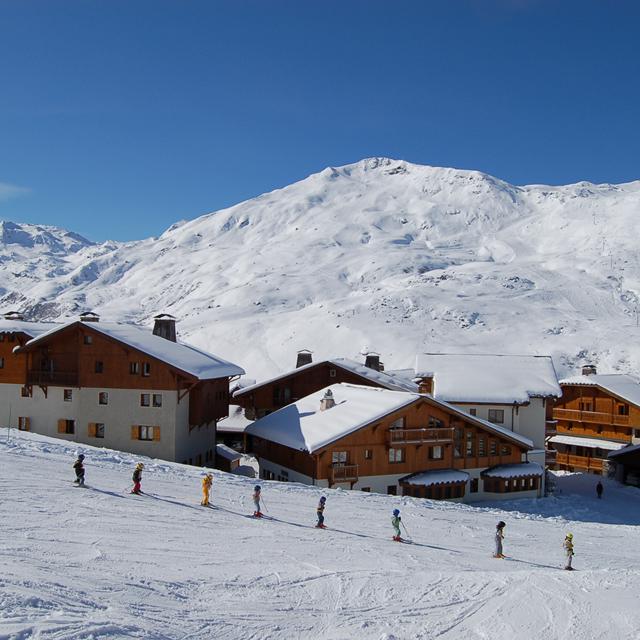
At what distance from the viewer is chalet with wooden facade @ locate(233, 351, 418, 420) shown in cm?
4866

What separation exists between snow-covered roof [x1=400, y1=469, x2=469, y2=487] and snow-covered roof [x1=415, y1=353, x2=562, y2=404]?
6.88 meters

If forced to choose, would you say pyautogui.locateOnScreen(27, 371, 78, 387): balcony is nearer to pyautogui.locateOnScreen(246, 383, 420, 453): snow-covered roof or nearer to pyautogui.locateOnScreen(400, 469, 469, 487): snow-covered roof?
pyautogui.locateOnScreen(246, 383, 420, 453): snow-covered roof

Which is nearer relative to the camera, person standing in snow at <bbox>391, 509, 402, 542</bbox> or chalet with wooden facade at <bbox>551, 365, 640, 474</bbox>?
person standing in snow at <bbox>391, 509, 402, 542</bbox>

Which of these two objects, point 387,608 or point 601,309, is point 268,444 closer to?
point 387,608

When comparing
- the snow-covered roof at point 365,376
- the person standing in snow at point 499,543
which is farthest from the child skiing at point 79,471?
the snow-covered roof at point 365,376

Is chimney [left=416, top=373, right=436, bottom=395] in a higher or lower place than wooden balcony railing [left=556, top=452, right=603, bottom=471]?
higher

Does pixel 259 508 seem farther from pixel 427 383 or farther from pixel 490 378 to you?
pixel 427 383

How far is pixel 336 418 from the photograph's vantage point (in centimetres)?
3609

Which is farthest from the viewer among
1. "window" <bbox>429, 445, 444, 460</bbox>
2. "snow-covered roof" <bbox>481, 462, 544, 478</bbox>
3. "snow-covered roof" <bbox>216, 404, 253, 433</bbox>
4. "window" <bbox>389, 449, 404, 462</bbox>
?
"snow-covered roof" <bbox>216, 404, 253, 433</bbox>

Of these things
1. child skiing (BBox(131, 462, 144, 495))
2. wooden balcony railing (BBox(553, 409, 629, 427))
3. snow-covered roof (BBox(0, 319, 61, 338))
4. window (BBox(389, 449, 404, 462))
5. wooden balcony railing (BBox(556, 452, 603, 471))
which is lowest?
wooden balcony railing (BBox(556, 452, 603, 471))

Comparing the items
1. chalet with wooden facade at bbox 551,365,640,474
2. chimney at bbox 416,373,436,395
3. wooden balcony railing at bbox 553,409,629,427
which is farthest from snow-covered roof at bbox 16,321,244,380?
wooden balcony railing at bbox 553,409,629,427

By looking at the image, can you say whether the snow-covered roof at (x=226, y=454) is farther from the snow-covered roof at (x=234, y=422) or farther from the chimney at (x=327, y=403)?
the chimney at (x=327, y=403)

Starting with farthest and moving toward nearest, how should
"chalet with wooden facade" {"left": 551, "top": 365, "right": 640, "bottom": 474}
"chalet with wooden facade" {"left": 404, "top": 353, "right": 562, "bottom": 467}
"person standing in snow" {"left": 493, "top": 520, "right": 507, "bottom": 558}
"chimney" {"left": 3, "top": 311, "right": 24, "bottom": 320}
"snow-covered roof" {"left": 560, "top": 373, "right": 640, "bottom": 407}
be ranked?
"snow-covered roof" {"left": 560, "top": 373, "right": 640, "bottom": 407} → "chalet with wooden facade" {"left": 551, "top": 365, "right": 640, "bottom": 474} → "chimney" {"left": 3, "top": 311, "right": 24, "bottom": 320} → "chalet with wooden facade" {"left": 404, "top": 353, "right": 562, "bottom": 467} → "person standing in snow" {"left": 493, "top": 520, "right": 507, "bottom": 558}

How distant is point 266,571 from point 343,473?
17670 millimetres
